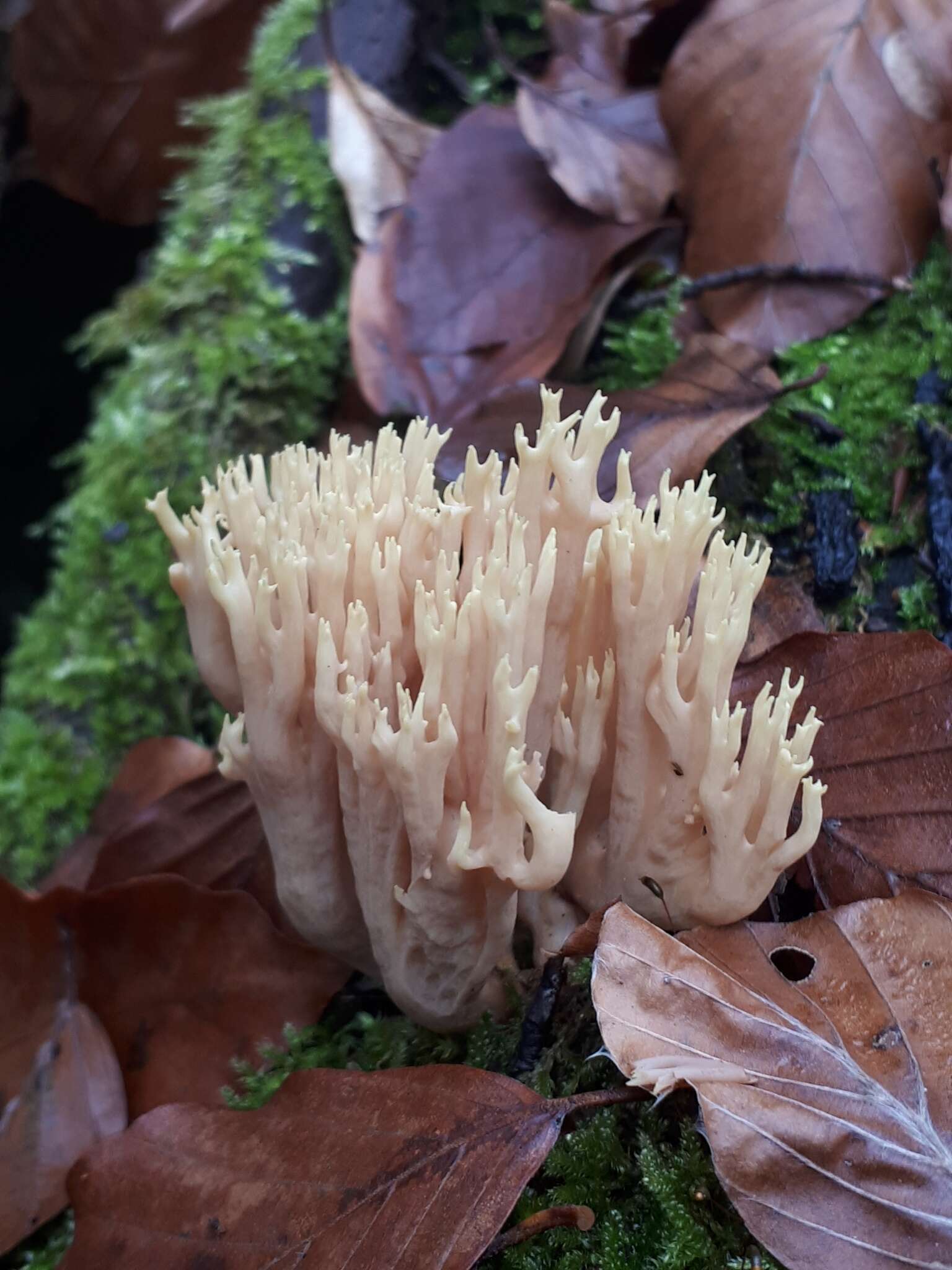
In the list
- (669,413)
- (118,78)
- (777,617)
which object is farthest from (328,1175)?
(118,78)

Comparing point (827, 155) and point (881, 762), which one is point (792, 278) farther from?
point (881, 762)

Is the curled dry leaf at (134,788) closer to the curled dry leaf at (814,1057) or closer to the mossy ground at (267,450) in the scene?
the mossy ground at (267,450)

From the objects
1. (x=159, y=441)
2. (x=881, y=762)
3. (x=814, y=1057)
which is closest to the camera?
(x=814, y=1057)

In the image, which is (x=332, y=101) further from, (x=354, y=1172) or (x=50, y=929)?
(x=354, y=1172)

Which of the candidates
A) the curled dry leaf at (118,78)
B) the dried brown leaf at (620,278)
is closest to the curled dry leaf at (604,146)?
the dried brown leaf at (620,278)

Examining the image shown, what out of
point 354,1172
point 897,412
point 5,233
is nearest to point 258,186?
point 5,233

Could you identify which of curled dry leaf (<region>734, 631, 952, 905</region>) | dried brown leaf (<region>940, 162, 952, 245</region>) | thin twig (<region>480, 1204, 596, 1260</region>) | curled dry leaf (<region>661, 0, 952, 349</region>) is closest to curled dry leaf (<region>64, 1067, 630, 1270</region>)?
thin twig (<region>480, 1204, 596, 1260</region>)
